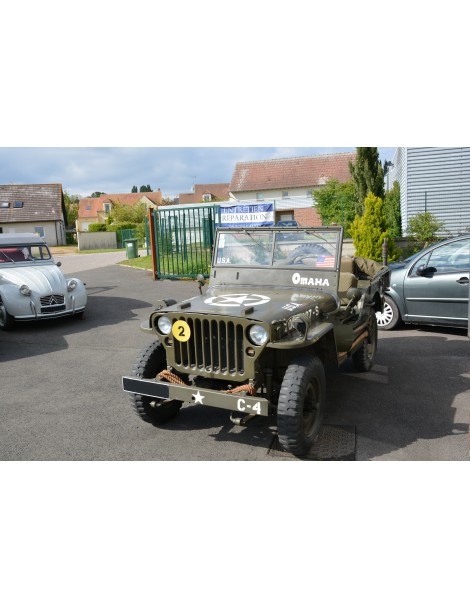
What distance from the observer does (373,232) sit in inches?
533

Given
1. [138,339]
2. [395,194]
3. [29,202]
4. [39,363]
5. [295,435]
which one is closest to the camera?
[295,435]

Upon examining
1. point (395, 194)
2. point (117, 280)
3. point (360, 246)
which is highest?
point (395, 194)

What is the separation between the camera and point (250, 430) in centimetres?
451

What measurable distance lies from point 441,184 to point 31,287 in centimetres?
1219

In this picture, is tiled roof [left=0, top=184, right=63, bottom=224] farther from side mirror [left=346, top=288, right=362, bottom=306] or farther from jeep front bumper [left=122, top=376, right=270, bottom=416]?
jeep front bumper [left=122, top=376, right=270, bottom=416]

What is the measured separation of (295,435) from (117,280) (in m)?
12.4

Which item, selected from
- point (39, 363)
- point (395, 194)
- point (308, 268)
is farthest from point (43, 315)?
point (395, 194)

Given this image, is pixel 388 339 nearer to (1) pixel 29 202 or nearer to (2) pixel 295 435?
(2) pixel 295 435

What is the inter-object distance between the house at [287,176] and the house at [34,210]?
14666 mm

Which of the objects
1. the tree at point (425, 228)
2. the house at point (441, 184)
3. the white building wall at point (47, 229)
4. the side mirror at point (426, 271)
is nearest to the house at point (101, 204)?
the white building wall at point (47, 229)

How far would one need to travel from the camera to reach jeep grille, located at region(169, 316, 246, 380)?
3.94 m

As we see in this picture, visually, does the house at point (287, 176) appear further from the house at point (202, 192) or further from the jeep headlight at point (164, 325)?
the jeep headlight at point (164, 325)

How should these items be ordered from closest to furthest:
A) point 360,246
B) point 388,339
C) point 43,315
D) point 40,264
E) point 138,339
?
point 388,339, point 138,339, point 43,315, point 40,264, point 360,246

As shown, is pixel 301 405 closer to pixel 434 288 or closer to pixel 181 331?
pixel 181 331
